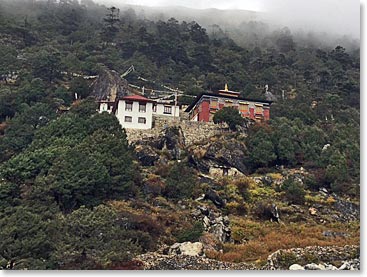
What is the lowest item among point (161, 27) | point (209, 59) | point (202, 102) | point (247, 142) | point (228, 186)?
point (228, 186)

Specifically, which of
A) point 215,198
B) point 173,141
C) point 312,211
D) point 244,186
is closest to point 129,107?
point 173,141

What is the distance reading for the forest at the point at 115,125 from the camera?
15.0m

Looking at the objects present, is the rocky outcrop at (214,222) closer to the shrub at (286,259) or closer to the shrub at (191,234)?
the shrub at (191,234)

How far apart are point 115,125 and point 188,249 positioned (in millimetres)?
10349

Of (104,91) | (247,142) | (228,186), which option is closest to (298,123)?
(247,142)

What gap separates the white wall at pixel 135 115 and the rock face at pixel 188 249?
479 inches

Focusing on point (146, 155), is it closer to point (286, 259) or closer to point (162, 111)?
point (162, 111)

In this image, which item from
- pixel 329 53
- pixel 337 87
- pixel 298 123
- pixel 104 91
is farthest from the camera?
pixel 329 53

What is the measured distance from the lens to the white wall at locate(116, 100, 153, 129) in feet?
90.5

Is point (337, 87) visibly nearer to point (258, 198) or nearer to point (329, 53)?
point (329, 53)

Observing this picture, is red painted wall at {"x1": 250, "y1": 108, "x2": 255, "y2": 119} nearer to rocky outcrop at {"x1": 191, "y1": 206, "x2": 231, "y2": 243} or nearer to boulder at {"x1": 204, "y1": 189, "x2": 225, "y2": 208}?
boulder at {"x1": 204, "y1": 189, "x2": 225, "y2": 208}

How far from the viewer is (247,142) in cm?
2666

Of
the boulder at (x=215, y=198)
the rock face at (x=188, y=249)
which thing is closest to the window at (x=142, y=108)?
the boulder at (x=215, y=198)

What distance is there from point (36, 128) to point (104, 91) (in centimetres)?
740
